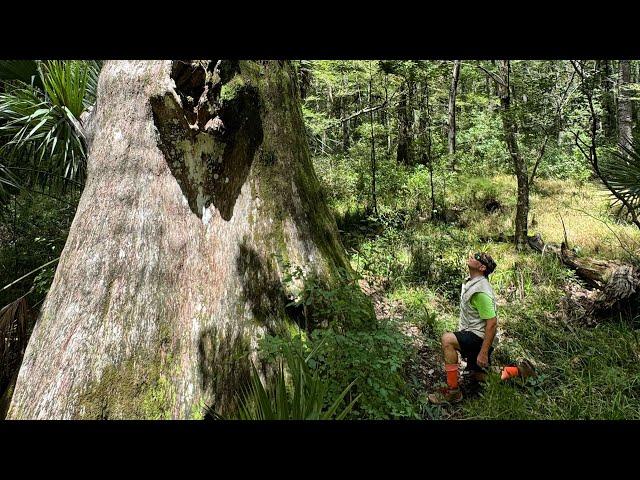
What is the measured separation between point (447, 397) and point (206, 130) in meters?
3.12

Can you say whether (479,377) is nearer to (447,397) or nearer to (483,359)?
(483,359)

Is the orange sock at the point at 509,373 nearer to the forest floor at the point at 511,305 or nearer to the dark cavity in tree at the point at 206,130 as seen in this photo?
the forest floor at the point at 511,305

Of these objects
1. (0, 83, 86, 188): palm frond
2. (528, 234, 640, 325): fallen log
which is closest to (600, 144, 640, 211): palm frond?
(528, 234, 640, 325): fallen log

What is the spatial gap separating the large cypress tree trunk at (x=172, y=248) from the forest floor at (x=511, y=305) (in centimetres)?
122

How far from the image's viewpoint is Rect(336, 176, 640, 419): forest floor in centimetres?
359

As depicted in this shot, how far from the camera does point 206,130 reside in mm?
3314

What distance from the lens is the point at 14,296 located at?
5.64 m

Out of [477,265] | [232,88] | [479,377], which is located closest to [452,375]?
[479,377]

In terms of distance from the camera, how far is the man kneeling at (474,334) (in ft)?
12.5

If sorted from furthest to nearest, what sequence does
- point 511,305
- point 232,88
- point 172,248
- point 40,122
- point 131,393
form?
point 511,305 < point 40,122 < point 232,88 < point 172,248 < point 131,393

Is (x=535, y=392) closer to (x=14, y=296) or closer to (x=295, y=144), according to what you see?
(x=295, y=144)

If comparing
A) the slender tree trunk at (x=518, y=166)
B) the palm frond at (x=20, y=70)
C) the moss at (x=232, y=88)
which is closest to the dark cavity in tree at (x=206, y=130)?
the moss at (x=232, y=88)

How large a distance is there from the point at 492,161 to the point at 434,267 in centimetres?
875
